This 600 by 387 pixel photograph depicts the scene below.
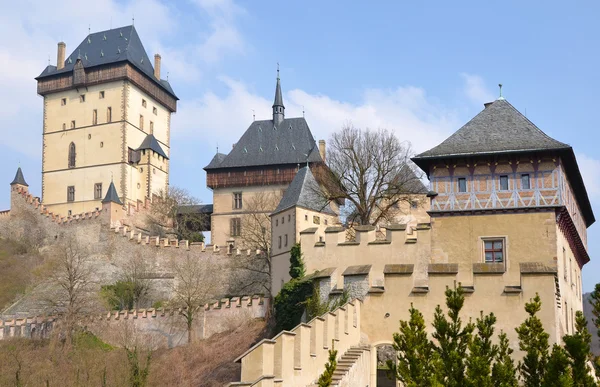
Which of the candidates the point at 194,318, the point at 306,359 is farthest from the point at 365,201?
the point at 306,359

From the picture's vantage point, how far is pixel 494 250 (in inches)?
1069

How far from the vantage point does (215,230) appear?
55344 mm

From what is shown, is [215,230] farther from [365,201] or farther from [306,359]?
[306,359]

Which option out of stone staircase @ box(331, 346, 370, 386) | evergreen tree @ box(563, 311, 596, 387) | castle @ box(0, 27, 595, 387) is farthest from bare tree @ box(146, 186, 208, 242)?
evergreen tree @ box(563, 311, 596, 387)

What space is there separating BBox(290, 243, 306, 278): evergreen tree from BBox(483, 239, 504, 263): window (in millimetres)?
6091

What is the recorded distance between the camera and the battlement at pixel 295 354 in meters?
15.6

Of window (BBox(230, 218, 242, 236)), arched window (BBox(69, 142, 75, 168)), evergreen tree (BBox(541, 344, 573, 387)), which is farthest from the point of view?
arched window (BBox(69, 142, 75, 168))

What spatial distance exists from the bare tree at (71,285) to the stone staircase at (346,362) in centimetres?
2328

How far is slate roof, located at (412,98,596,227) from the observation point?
1066 inches

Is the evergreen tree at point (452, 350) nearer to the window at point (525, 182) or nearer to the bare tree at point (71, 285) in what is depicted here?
the window at point (525, 182)

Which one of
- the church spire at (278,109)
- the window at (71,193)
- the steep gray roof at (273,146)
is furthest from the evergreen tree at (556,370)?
the window at (71,193)

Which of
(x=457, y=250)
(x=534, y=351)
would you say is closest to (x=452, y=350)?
(x=534, y=351)

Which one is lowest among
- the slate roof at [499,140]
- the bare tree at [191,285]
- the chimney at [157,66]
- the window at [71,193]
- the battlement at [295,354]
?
the battlement at [295,354]

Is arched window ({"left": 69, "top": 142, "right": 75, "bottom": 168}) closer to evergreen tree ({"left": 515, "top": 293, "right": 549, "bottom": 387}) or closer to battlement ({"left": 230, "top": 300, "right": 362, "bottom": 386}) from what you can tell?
battlement ({"left": 230, "top": 300, "right": 362, "bottom": 386})
